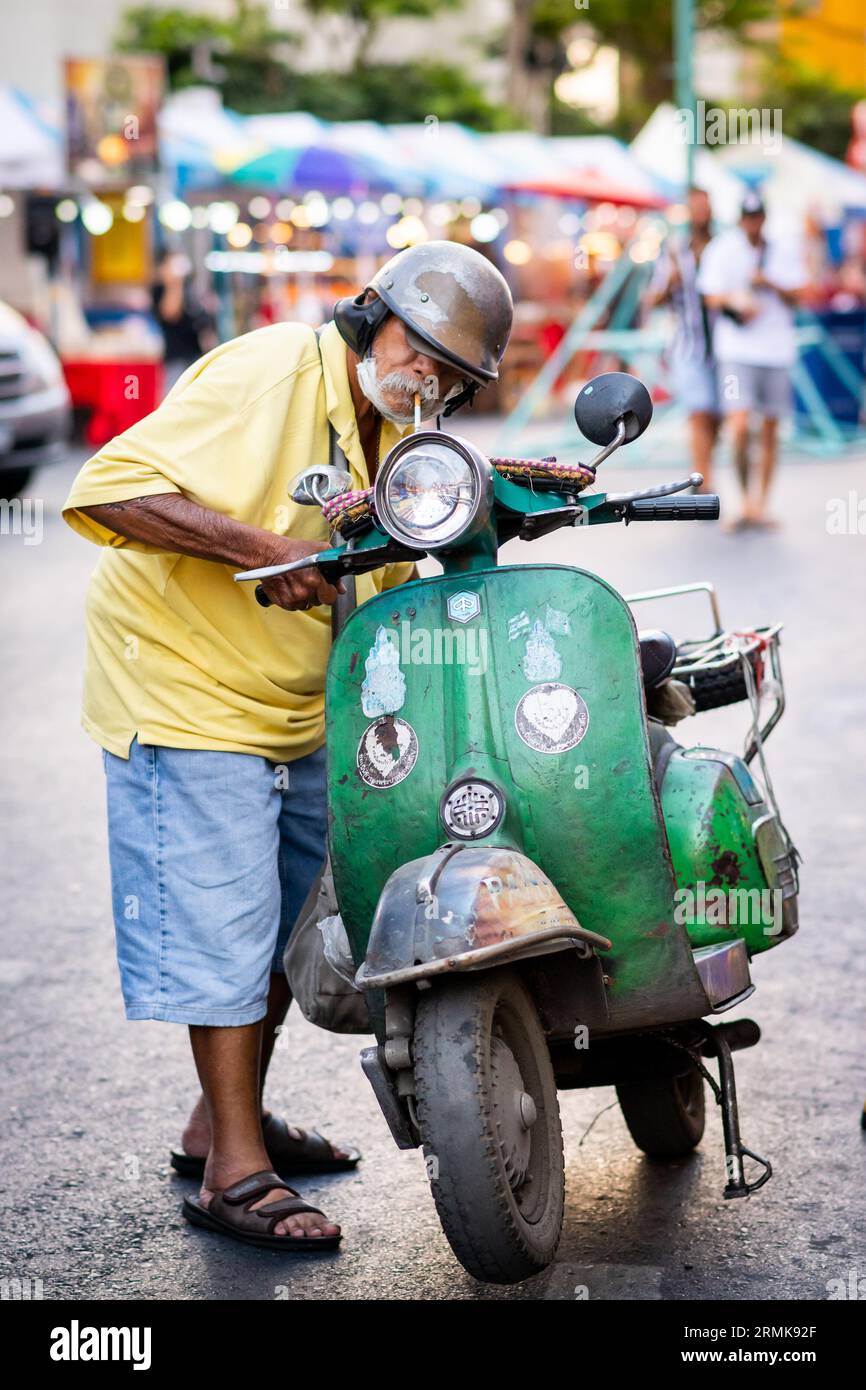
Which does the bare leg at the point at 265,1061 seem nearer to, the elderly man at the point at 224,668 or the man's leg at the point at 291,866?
the man's leg at the point at 291,866

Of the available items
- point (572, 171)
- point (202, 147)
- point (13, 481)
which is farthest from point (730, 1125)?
point (572, 171)

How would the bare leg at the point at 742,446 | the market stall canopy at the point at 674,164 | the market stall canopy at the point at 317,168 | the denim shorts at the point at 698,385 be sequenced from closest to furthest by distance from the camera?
the bare leg at the point at 742,446
the denim shorts at the point at 698,385
the market stall canopy at the point at 317,168
the market stall canopy at the point at 674,164

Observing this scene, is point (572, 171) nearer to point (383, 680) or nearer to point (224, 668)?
point (224, 668)

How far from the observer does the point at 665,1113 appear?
11.0 feet

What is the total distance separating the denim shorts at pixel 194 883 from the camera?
3.15m

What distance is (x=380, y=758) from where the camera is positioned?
Answer: 2885 millimetres

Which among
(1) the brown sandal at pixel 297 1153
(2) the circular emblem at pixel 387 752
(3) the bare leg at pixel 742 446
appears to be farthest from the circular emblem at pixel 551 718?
(3) the bare leg at pixel 742 446

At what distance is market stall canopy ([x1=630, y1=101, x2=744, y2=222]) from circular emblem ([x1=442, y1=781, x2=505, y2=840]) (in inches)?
793

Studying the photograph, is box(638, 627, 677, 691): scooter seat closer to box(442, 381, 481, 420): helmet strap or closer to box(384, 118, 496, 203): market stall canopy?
box(442, 381, 481, 420): helmet strap

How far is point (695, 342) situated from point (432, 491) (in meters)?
9.08

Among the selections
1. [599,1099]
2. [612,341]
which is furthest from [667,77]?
[599,1099]

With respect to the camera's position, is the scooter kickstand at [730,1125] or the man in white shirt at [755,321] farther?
the man in white shirt at [755,321]
